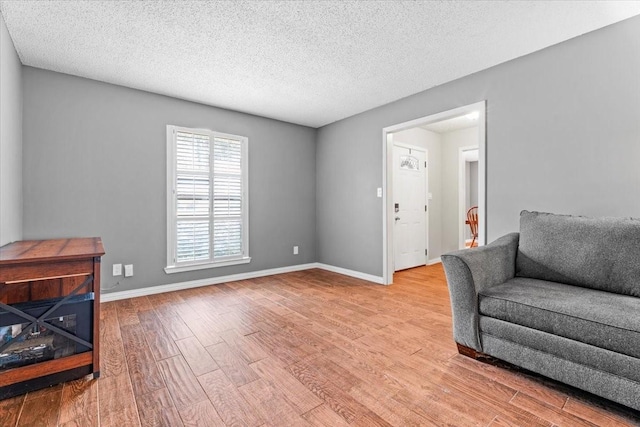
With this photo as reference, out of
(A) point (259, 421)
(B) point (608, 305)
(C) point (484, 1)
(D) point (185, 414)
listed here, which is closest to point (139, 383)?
(D) point (185, 414)

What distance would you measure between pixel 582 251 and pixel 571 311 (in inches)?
25.0

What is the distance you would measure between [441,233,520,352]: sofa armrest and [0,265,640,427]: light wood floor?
0.20m

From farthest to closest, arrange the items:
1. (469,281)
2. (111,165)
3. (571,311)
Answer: (111,165) → (469,281) → (571,311)

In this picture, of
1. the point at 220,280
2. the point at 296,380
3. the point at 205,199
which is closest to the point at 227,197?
the point at 205,199

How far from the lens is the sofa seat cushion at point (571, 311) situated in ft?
4.58

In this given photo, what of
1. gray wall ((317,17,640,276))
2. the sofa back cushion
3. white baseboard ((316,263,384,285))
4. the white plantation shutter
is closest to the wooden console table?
the white plantation shutter

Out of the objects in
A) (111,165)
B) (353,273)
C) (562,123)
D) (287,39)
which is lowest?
(353,273)

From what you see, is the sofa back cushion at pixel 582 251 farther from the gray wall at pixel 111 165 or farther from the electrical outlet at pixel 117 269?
the electrical outlet at pixel 117 269

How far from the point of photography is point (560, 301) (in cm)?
164

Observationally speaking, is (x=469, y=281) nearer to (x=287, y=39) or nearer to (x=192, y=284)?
(x=287, y=39)

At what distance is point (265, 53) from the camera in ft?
8.64

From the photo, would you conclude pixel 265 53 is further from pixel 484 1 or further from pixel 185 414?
pixel 185 414

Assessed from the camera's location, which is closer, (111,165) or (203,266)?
(111,165)

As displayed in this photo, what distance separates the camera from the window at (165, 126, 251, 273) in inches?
144
